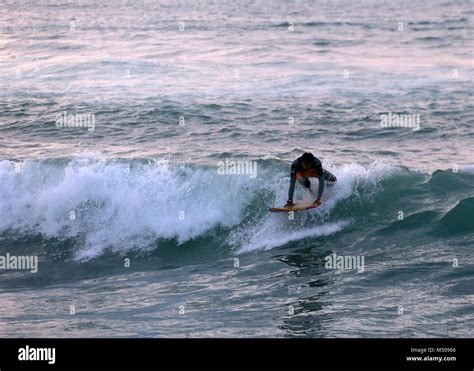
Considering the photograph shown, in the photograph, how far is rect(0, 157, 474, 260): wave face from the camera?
15773 mm

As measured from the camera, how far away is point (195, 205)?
55.7 feet

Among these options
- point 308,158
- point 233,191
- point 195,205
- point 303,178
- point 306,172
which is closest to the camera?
point 308,158

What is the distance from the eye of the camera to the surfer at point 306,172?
1470cm

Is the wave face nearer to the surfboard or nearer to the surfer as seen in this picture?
the surfboard

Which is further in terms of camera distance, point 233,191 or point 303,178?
point 233,191

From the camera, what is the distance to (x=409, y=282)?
42.7 feet

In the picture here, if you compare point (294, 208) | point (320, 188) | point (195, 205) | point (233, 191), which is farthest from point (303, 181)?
point (195, 205)

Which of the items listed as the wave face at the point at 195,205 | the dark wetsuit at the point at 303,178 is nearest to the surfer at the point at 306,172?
the dark wetsuit at the point at 303,178

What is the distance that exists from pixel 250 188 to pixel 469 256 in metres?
4.63

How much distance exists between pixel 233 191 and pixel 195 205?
0.79 m

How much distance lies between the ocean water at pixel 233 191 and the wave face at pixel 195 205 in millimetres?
40

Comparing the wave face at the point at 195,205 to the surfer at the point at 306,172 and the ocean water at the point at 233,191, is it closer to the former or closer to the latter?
the ocean water at the point at 233,191

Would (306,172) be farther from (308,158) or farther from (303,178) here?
(308,158)

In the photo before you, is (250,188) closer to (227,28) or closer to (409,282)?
(409,282)
